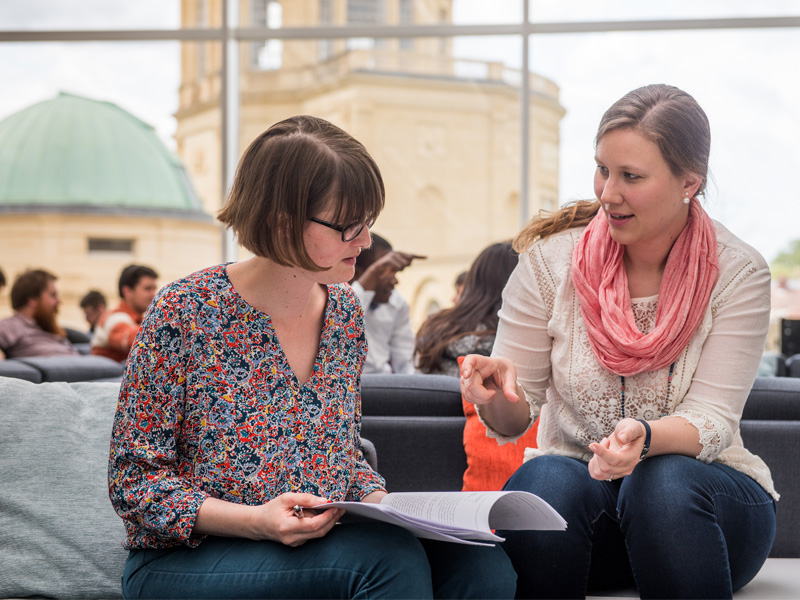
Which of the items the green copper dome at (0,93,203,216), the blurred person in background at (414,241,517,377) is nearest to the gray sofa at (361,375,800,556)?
the blurred person in background at (414,241,517,377)

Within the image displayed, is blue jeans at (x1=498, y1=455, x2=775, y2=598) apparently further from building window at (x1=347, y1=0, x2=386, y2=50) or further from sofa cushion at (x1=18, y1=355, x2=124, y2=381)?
building window at (x1=347, y1=0, x2=386, y2=50)

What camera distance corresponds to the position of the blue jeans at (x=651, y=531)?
4.77 ft

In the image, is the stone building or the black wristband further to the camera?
the stone building

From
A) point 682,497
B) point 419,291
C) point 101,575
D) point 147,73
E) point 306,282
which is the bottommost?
point 419,291

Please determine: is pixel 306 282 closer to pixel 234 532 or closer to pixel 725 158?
pixel 234 532

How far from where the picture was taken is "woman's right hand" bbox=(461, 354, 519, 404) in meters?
1.56

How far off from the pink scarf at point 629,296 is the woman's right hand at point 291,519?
684 millimetres

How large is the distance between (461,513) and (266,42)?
6.28 metres

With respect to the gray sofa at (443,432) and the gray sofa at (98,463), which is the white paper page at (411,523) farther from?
the gray sofa at (443,432)

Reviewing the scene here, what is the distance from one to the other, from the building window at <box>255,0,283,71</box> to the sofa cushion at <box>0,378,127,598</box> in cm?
550

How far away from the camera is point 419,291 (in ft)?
23.0

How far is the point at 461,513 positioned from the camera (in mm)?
1273

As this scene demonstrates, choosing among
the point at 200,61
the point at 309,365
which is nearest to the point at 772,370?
the point at 309,365

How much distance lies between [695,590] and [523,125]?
18.4 feet
